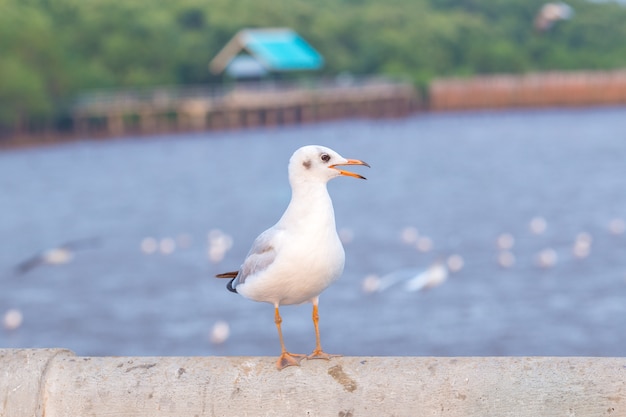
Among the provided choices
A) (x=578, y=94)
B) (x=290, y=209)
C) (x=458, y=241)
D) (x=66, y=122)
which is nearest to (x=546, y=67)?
(x=578, y=94)

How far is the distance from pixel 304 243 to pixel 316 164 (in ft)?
1.01

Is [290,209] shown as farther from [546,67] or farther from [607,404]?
[546,67]

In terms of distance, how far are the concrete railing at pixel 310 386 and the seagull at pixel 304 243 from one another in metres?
0.18

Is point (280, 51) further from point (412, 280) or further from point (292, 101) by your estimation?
point (412, 280)

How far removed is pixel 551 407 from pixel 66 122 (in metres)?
81.5

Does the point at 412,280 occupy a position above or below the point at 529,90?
above

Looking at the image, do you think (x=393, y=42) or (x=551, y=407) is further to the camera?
(x=393, y=42)

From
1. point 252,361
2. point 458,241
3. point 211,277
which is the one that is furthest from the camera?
point 458,241

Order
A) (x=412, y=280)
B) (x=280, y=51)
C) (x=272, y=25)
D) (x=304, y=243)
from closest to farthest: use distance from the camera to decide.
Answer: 1. (x=304, y=243)
2. (x=412, y=280)
3. (x=280, y=51)
4. (x=272, y=25)

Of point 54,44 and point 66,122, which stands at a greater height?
point 54,44

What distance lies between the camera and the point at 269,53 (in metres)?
89.1

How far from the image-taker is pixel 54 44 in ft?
266

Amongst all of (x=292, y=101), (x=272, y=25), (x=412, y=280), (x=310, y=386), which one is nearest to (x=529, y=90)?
(x=272, y=25)

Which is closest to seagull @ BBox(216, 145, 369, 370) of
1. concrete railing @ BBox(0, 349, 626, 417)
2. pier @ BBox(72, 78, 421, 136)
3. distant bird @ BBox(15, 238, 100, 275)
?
concrete railing @ BBox(0, 349, 626, 417)
